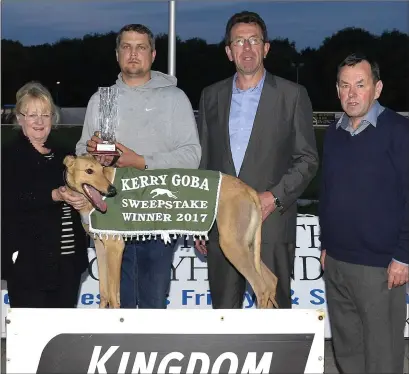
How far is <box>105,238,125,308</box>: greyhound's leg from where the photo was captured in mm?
3609

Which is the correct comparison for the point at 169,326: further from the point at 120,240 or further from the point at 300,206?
the point at 300,206

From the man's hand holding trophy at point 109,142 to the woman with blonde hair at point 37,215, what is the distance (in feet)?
0.81

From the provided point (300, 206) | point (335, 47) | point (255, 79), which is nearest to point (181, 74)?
point (335, 47)

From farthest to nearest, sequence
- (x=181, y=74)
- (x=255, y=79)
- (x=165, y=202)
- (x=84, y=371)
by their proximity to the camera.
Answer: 1. (x=181, y=74)
2. (x=255, y=79)
3. (x=165, y=202)
4. (x=84, y=371)

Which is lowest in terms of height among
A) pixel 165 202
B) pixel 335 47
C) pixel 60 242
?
pixel 60 242

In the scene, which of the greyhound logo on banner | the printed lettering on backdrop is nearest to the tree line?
the printed lettering on backdrop

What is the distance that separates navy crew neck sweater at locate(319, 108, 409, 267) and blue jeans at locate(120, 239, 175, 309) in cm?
93

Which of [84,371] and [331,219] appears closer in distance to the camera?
[84,371]

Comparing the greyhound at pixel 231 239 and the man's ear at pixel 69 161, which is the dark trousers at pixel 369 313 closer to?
the greyhound at pixel 231 239

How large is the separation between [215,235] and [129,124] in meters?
0.78

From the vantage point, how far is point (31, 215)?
358 cm

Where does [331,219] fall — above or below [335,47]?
below

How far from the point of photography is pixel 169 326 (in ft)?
9.87

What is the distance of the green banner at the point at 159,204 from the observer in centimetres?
352
